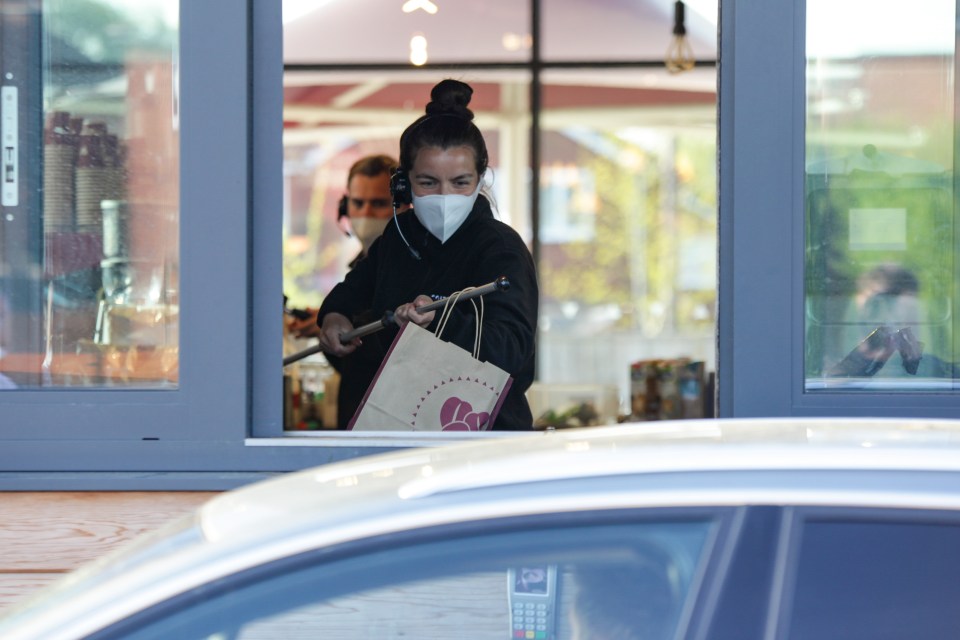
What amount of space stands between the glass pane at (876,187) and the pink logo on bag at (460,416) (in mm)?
1103

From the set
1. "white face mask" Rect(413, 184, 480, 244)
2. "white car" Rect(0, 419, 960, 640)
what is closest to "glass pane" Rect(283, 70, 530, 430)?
"white face mask" Rect(413, 184, 480, 244)

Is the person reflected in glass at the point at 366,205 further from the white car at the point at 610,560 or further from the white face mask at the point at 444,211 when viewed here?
the white car at the point at 610,560

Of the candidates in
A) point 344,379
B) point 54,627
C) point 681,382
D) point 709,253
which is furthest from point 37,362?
point 709,253

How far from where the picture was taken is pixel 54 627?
1.68 m

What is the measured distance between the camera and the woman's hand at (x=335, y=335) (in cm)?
510

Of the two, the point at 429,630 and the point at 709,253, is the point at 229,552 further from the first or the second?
the point at 709,253

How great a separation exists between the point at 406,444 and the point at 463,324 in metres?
0.48

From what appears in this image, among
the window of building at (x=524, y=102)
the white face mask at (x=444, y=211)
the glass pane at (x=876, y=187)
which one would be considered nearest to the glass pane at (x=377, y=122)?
the window of building at (x=524, y=102)

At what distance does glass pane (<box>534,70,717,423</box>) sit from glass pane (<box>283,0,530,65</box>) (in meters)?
0.48

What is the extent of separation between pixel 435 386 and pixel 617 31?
593 cm

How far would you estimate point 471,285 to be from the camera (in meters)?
4.78

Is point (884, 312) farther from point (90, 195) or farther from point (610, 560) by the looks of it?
point (610, 560)

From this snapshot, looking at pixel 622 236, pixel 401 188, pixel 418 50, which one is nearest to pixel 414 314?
pixel 401 188

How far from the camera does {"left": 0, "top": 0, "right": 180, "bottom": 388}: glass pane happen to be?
4449 millimetres
